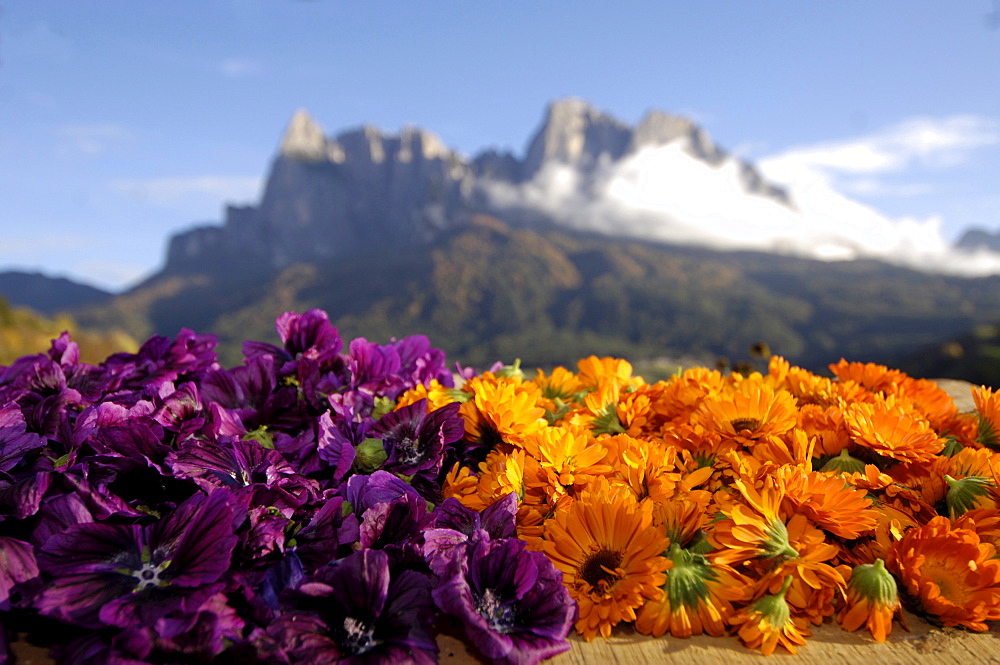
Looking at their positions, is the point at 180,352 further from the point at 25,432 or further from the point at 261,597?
the point at 261,597

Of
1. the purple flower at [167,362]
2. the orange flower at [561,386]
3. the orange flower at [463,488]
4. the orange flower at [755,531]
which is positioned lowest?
the orange flower at [755,531]

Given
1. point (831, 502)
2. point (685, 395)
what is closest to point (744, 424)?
point (685, 395)

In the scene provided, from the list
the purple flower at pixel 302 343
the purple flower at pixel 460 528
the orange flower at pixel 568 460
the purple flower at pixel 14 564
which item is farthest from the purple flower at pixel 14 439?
the orange flower at pixel 568 460

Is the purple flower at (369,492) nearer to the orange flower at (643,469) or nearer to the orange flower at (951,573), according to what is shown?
the orange flower at (643,469)

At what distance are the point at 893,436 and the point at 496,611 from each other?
4.64ft

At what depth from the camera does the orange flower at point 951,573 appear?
1719 millimetres

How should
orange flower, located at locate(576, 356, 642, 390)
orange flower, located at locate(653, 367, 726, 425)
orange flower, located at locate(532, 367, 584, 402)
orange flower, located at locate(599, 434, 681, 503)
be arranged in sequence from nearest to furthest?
orange flower, located at locate(599, 434, 681, 503), orange flower, located at locate(653, 367, 726, 425), orange flower, located at locate(576, 356, 642, 390), orange flower, located at locate(532, 367, 584, 402)

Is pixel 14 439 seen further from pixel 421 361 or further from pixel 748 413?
pixel 748 413

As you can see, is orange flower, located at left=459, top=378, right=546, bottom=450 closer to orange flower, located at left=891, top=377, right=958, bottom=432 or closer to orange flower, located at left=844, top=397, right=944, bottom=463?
orange flower, located at left=844, top=397, right=944, bottom=463

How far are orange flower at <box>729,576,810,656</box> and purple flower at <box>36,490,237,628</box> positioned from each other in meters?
1.34

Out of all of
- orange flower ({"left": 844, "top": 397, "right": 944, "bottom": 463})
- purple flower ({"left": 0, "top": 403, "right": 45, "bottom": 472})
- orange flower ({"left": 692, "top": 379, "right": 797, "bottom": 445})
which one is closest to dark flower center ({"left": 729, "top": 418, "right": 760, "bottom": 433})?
orange flower ({"left": 692, "top": 379, "right": 797, "bottom": 445})

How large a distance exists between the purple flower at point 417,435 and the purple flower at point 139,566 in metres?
0.62

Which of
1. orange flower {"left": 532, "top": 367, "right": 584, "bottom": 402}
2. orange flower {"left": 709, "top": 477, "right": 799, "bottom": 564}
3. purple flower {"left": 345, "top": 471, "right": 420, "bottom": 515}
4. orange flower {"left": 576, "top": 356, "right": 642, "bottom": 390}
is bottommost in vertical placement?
orange flower {"left": 709, "top": 477, "right": 799, "bottom": 564}

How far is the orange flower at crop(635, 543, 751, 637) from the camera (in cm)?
169
